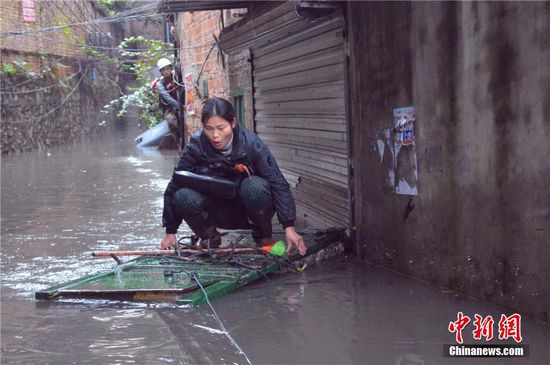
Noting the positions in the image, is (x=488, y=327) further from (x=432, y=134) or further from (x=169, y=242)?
(x=169, y=242)

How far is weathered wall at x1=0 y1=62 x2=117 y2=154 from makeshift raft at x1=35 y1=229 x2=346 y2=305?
15.2 meters

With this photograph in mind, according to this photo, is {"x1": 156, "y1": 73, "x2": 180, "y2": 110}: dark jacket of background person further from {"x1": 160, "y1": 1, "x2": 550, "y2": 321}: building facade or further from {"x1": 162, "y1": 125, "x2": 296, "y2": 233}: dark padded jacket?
{"x1": 162, "y1": 125, "x2": 296, "y2": 233}: dark padded jacket

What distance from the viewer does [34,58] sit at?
20453 mm

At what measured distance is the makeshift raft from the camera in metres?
3.88

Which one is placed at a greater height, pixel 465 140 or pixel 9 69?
pixel 9 69

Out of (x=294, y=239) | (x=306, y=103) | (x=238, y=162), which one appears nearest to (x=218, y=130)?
(x=238, y=162)

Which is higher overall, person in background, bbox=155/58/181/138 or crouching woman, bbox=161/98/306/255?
person in background, bbox=155/58/181/138

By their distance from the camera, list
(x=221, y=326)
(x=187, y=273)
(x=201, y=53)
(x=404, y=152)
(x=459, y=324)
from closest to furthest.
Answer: (x=459, y=324)
(x=221, y=326)
(x=187, y=273)
(x=404, y=152)
(x=201, y=53)

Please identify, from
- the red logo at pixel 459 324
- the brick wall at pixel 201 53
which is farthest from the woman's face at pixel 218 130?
the brick wall at pixel 201 53

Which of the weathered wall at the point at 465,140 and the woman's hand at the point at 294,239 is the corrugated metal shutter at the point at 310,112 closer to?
the weathered wall at the point at 465,140

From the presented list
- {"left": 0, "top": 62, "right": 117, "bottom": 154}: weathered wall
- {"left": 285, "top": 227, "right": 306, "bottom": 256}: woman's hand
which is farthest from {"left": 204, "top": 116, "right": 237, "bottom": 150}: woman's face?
{"left": 0, "top": 62, "right": 117, "bottom": 154}: weathered wall

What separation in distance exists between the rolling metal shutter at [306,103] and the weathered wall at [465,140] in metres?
0.53

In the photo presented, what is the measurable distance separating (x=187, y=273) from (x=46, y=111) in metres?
19.0

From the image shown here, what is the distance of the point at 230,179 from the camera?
4539 millimetres
